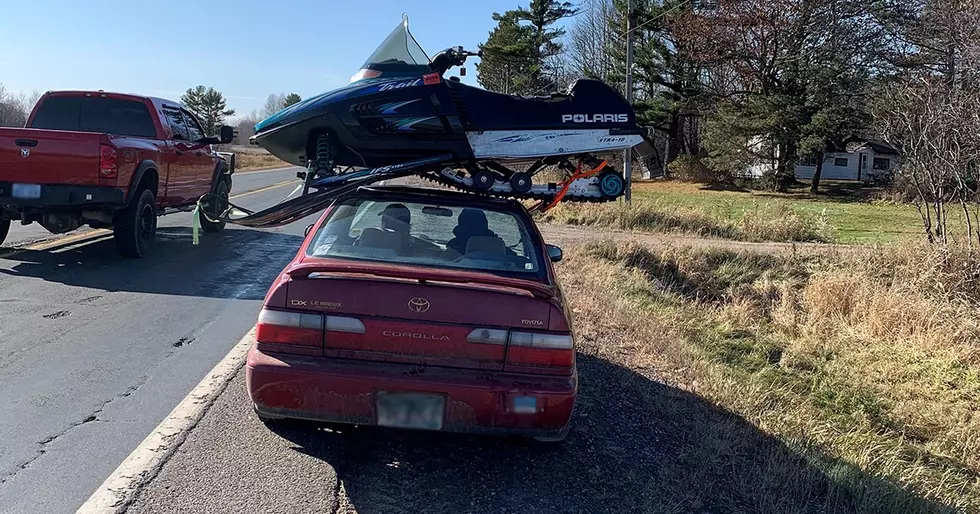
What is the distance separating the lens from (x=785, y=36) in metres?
37.9

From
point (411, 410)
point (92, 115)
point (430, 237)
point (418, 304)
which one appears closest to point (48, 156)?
point (92, 115)

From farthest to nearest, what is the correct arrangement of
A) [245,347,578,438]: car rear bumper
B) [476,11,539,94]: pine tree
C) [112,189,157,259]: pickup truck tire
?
[476,11,539,94]: pine tree → [112,189,157,259]: pickup truck tire → [245,347,578,438]: car rear bumper

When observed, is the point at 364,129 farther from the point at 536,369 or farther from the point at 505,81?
the point at 505,81

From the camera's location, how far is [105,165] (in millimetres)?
8594

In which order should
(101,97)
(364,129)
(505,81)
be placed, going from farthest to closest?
1. (505,81)
2. (101,97)
3. (364,129)

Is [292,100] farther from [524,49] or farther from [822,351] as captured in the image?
[822,351]

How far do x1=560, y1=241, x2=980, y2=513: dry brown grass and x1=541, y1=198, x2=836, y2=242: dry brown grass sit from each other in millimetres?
3752

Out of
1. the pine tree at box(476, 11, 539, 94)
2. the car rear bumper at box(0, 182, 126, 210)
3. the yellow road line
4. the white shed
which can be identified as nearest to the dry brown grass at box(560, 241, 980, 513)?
the car rear bumper at box(0, 182, 126, 210)

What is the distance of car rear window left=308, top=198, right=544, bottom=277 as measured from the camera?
163 inches

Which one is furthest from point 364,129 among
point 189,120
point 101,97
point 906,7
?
point 906,7

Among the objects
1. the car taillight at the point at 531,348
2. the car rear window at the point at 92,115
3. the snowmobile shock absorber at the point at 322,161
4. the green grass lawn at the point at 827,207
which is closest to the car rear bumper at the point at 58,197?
the car rear window at the point at 92,115

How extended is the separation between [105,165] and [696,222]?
1388cm

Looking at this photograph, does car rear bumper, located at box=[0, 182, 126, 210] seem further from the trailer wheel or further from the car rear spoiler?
the car rear spoiler

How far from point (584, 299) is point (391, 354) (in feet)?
16.4
